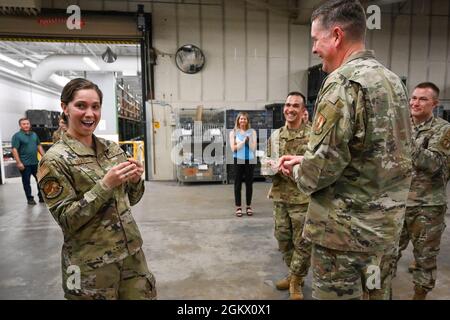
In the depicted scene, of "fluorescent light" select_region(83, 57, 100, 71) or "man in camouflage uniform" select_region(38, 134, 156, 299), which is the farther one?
"fluorescent light" select_region(83, 57, 100, 71)

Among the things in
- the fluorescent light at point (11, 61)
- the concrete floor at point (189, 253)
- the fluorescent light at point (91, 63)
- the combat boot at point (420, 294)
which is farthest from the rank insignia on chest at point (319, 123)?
the fluorescent light at point (11, 61)

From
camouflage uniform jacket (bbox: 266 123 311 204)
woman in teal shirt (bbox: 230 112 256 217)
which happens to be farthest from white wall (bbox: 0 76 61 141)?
camouflage uniform jacket (bbox: 266 123 311 204)

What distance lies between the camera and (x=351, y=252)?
1188 millimetres

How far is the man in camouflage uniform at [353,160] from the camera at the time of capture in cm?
111

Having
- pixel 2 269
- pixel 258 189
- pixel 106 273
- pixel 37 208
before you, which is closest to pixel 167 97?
pixel 258 189

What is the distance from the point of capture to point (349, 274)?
1.19 m

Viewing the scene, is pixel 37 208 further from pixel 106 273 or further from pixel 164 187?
pixel 106 273

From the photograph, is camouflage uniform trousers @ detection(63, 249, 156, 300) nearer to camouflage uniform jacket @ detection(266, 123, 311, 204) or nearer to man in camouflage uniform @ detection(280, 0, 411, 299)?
man in camouflage uniform @ detection(280, 0, 411, 299)

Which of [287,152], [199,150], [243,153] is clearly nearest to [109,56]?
[199,150]

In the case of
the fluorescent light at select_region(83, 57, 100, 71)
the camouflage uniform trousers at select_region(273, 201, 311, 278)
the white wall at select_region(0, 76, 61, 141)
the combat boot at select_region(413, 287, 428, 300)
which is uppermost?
the fluorescent light at select_region(83, 57, 100, 71)

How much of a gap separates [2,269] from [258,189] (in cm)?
451

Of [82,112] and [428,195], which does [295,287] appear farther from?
[82,112]

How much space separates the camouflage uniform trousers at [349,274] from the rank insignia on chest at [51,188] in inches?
44.4

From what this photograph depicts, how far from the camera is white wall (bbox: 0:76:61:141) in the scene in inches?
443
